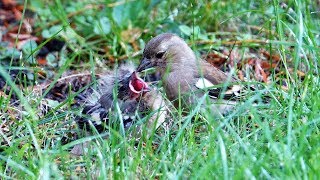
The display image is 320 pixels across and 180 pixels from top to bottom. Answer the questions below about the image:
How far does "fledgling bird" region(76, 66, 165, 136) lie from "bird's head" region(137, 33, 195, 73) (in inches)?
20.6

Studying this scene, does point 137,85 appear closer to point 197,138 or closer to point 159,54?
point 197,138

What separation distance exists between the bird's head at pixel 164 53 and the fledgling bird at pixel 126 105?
0.52m

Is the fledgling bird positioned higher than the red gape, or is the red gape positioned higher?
the red gape

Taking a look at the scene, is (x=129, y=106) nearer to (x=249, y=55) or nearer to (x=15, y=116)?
(x=15, y=116)

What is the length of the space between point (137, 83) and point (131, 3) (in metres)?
2.20

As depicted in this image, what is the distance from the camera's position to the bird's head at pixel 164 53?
594cm

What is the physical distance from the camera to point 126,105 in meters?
5.16

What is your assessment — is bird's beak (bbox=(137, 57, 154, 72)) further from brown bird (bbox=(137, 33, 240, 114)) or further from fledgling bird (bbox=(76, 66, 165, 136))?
A: fledgling bird (bbox=(76, 66, 165, 136))

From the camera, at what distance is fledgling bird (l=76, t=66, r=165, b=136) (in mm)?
5051

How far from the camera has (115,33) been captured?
269 inches

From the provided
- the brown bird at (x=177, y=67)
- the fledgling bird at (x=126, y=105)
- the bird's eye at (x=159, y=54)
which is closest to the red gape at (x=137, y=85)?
the fledgling bird at (x=126, y=105)

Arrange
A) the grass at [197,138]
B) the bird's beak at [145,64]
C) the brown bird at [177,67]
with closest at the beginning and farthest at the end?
the grass at [197,138]
the brown bird at [177,67]
the bird's beak at [145,64]

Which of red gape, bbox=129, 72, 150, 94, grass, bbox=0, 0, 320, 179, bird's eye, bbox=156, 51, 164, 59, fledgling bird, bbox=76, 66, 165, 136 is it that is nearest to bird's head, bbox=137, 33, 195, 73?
bird's eye, bbox=156, 51, 164, 59

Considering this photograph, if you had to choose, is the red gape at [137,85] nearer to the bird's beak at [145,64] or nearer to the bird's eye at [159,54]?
the bird's beak at [145,64]
